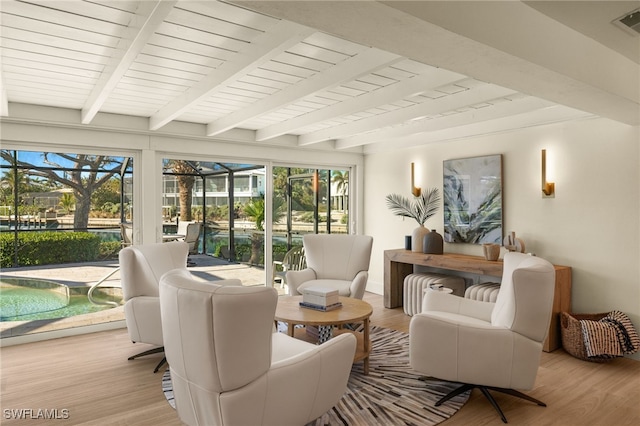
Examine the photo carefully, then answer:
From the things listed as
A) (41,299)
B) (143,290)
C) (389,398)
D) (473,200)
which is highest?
(473,200)

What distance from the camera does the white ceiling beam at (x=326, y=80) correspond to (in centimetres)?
267

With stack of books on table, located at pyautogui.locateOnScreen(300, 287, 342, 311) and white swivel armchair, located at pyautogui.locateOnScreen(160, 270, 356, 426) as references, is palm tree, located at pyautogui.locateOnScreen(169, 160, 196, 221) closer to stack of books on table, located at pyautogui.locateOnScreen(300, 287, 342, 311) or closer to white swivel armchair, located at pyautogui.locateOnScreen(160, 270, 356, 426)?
stack of books on table, located at pyautogui.locateOnScreen(300, 287, 342, 311)

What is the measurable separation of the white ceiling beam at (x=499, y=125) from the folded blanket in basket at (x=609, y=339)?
1.90 m

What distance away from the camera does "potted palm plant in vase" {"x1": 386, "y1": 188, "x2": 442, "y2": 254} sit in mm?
5305

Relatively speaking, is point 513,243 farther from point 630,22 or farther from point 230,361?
point 230,361

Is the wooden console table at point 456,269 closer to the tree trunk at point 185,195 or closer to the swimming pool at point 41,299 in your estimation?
the tree trunk at point 185,195

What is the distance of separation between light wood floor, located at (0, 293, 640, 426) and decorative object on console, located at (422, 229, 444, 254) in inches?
65.1

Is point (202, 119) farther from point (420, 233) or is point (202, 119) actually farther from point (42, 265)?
point (420, 233)

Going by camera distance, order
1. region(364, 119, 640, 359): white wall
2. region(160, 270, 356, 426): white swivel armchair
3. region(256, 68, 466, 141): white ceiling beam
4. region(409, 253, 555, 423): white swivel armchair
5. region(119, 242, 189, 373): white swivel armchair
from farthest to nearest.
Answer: region(364, 119, 640, 359): white wall, region(119, 242, 189, 373): white swivel armchair, region(256, 68, 466, 141): white ceiling beam, region(409, 253, 555, 423): white swivel armchair, region(160, 270, 356, 426): white swivel armchair

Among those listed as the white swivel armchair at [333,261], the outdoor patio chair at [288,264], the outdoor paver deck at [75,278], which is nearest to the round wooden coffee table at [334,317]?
the white swivel armchair at [333,261]

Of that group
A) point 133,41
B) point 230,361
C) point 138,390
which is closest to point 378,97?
point 133,41

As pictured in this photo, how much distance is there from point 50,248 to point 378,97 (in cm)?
364

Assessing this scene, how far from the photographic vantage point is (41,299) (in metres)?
4.35

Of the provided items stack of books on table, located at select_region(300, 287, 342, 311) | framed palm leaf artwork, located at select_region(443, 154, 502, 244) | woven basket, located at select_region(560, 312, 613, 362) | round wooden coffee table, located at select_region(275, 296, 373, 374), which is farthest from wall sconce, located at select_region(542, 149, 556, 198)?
stack of books on table, located at select_region(300, 287, 342, 311)
